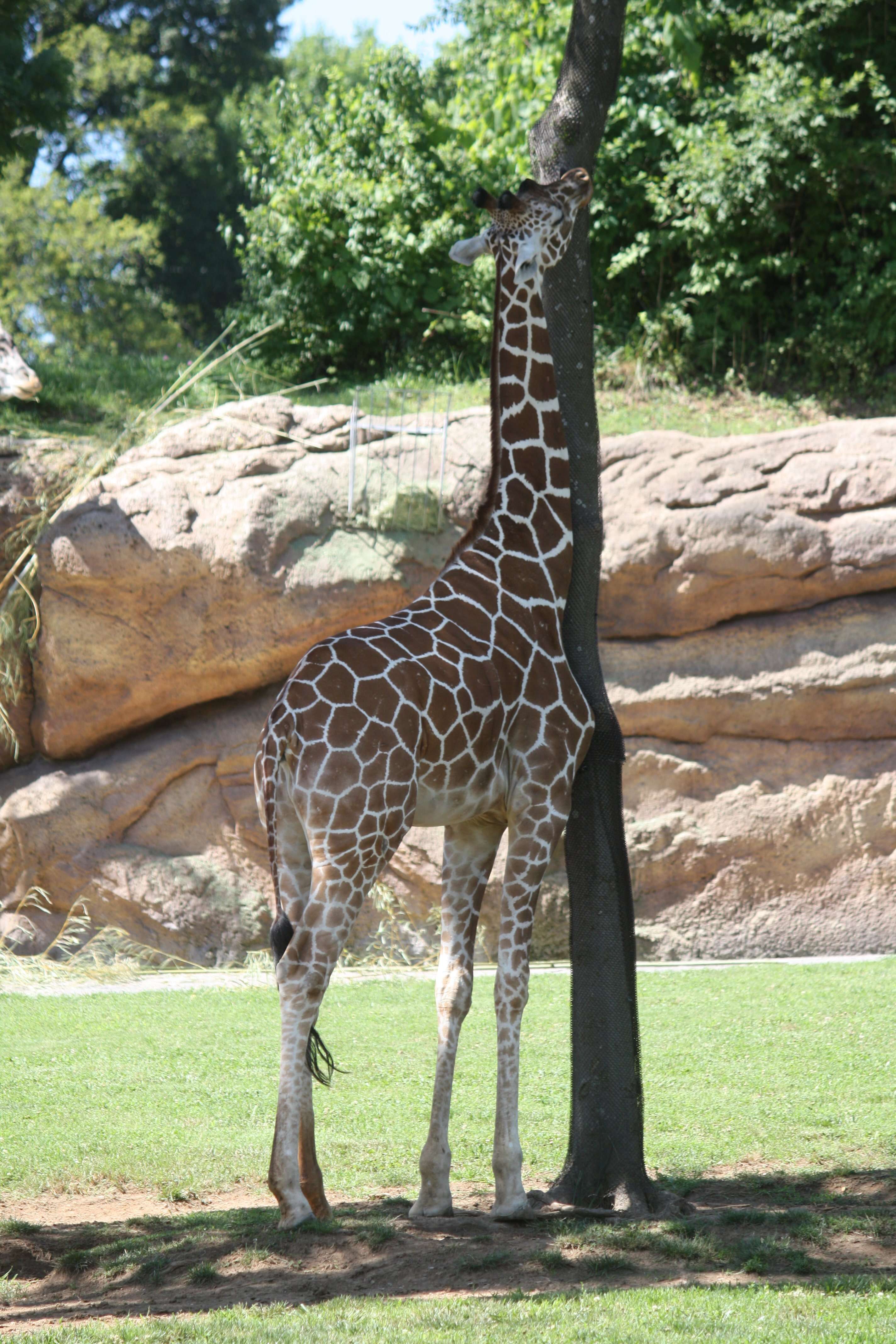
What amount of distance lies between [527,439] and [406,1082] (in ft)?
12.1

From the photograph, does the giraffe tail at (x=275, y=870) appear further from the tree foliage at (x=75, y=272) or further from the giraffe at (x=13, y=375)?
the tree foliage at (x=75, y=272)

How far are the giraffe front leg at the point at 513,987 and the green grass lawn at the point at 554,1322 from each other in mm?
920

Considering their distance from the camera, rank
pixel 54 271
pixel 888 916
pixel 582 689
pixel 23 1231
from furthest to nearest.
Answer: pixel 54 271, pixel 888 916, pixel 582 689, pixel 23 1231

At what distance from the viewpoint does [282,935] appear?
4.92 metres

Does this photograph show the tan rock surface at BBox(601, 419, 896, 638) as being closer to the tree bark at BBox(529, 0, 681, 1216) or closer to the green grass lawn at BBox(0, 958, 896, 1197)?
the green grass lawn at BBox(0, 958, 896, 1197)

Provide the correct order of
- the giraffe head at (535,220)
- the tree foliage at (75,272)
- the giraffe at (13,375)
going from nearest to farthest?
1. the giraffe head at (535,220)
2. the giraffe at (13,375)
3. the tree foliage at (75,272)

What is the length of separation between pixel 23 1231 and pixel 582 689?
10.5 feet

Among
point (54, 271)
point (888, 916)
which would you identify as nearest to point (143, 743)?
point (888, 916)

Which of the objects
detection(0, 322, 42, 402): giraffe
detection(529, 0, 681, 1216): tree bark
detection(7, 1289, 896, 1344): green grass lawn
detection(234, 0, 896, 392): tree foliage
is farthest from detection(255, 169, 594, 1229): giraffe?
detection(234, 0, 896, 392): tree foliage

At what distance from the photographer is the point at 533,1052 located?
764cm

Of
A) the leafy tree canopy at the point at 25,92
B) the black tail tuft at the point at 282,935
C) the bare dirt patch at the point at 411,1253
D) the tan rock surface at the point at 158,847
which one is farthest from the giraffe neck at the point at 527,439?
the leafy tree canopy at the point at 25,92

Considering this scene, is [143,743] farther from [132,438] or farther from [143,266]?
[143,266]

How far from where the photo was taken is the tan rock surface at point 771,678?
10.5 metres

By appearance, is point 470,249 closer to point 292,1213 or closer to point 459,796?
point 459,796
